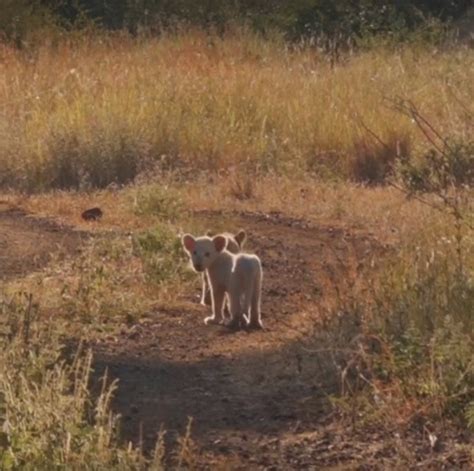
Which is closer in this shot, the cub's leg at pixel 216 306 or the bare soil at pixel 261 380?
the bare soil at pixel 261 380

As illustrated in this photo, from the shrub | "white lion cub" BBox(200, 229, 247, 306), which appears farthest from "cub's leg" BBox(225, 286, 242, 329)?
the shrub

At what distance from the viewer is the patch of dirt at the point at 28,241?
38.7 feet

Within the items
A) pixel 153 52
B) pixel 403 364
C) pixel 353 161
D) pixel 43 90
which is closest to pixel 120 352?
pixel 403 364

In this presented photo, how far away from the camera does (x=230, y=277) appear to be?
991cm

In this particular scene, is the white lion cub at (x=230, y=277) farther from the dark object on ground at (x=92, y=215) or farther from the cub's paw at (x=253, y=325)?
the dark object on ground at (x=92, y=215)

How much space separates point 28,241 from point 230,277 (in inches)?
128

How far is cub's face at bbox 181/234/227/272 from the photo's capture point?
395 inches

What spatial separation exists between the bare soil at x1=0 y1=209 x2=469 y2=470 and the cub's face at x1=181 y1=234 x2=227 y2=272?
34 cm

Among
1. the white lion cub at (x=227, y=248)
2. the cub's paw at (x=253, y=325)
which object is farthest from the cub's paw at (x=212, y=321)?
the white lion cub at (x=227, y=248)

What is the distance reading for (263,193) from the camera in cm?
1485

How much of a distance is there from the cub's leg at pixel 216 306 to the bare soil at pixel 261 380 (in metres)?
0.09

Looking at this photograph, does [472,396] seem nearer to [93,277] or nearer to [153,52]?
[93,277]

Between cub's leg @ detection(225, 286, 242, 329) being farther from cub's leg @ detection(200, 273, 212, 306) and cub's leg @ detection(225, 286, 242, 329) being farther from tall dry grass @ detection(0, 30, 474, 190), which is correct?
A: tall dry grass @ detection(0, 30, 474, 190)

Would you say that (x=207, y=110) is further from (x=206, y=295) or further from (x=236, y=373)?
(x=236, y=373)
